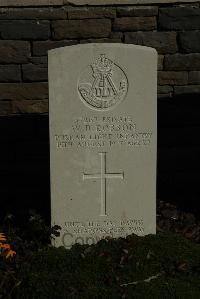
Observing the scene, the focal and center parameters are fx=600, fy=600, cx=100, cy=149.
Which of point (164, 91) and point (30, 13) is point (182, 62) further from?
point (30, 13)

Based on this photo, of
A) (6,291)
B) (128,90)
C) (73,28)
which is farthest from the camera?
(73,28)

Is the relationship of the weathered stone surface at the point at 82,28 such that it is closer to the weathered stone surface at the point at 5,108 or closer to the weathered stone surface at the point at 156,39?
the weathered stone surface at the point at 156,39

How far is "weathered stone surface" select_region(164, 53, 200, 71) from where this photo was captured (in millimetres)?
6000

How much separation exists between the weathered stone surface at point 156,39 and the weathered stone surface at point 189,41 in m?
0.08

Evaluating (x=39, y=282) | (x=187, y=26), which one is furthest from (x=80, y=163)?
(x=187, y=26)

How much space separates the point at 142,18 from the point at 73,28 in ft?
2.24

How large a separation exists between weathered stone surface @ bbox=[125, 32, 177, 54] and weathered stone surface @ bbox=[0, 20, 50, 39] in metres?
0.83

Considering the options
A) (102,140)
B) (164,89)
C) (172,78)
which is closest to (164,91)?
(164,89)

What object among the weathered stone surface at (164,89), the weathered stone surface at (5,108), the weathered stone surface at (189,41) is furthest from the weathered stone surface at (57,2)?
the weathered stone surface at (5,108)

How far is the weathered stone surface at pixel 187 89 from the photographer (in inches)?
240

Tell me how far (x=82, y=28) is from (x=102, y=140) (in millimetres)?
1681

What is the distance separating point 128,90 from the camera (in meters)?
4.51

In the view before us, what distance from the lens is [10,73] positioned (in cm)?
591

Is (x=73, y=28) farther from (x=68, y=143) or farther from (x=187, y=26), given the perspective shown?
(x=68, y=143)
